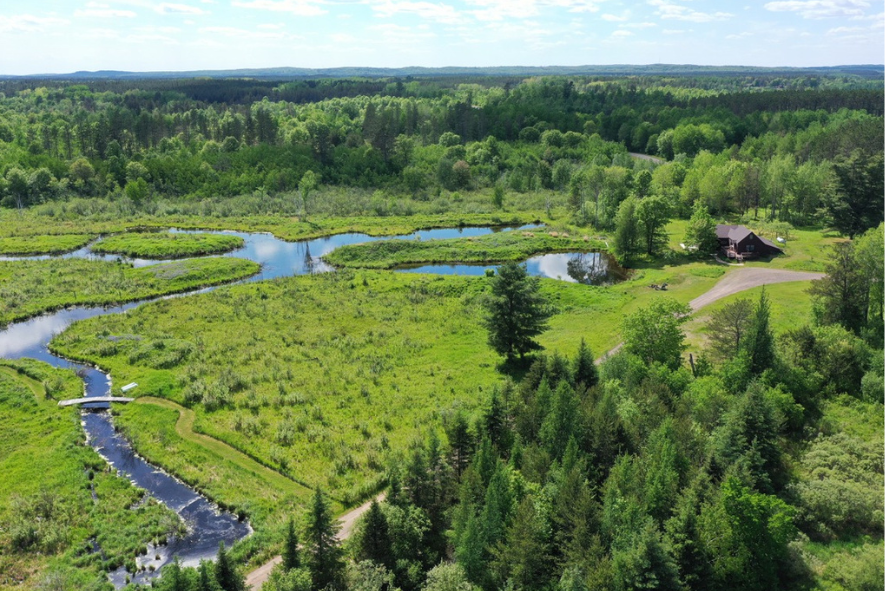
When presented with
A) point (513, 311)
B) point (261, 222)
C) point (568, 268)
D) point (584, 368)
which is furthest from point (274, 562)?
point (261, 222)

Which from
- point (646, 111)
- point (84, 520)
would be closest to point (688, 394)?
point (84, 520)

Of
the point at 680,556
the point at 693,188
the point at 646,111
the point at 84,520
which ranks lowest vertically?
the point at 84,520

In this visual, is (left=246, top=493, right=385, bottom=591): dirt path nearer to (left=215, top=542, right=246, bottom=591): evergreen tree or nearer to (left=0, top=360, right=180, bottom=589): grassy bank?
(left=215, top=542, right=246, bottom=591): evergreen tree

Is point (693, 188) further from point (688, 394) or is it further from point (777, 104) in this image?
point (777, 104)

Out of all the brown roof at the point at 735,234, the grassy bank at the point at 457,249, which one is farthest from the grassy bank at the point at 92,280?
the brown roof at the point at 735,234

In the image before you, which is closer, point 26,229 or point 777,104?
point 26,229

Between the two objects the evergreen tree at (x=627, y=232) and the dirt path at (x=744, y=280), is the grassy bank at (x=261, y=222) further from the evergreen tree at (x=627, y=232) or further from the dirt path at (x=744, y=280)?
the dirt path at (x=744, y=280)

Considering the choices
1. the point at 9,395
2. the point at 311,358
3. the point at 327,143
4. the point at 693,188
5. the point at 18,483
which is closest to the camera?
the point at 18,483

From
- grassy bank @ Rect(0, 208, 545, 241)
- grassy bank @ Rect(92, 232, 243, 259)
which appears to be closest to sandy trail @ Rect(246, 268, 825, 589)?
grassy bank @ Rect(0, 208, 545, 241)
